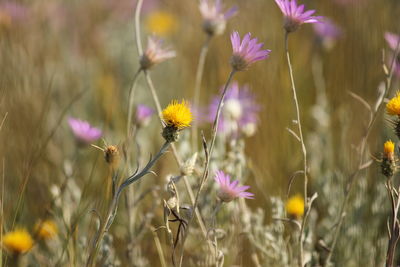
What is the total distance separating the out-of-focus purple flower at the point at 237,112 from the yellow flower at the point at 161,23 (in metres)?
1.27

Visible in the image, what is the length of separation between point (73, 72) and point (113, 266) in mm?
1402

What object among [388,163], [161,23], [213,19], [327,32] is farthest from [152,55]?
[161,23]

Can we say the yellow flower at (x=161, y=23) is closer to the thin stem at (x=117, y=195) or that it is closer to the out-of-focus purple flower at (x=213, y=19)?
the out-of-focus purple flower at (x=213, y=19)

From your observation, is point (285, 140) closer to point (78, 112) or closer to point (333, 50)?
point (333, 50)

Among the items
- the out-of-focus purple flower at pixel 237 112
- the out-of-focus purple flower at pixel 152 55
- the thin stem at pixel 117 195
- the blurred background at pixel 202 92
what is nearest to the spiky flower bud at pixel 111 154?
the thin stem at pixel 117 195

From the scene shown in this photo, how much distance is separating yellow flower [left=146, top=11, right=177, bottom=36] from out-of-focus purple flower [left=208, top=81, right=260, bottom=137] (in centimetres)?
127

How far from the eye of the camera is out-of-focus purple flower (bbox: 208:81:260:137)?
4.68 feet

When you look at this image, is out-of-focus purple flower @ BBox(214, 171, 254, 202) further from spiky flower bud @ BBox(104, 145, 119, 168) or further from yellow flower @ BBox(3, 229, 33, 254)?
yellow flower @ BBox(3, 229, 33, 254)

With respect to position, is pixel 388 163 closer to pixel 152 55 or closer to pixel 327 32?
pixel 152 55

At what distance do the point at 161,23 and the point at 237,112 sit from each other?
1.67m

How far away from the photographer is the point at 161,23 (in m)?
2.97

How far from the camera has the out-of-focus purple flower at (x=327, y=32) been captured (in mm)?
1934

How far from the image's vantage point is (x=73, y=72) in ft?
7.48

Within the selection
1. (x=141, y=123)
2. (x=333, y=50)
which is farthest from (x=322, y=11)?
(x=141, y=123)
